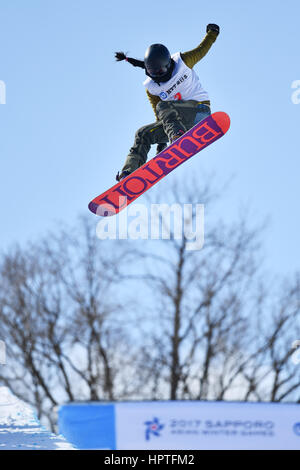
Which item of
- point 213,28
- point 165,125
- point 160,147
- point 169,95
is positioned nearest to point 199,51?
point 213,28

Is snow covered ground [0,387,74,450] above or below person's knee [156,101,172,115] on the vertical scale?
below

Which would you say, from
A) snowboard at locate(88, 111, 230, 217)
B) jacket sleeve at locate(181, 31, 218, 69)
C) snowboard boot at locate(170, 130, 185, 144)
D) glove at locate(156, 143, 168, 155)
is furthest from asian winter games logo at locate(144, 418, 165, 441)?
jacket sleeve at locate(181, 31, 218, 69)

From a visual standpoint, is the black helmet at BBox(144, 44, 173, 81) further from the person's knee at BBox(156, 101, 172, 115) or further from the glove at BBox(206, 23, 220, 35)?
Result: the glove at BBox(206, 23, 220, 35)

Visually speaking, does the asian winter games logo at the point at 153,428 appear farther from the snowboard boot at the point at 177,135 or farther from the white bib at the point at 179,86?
the white bib at the point at 179,86

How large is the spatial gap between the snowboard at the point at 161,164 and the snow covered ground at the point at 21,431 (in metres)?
2.48

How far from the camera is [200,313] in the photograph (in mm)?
16984

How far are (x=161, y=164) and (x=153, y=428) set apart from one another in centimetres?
314

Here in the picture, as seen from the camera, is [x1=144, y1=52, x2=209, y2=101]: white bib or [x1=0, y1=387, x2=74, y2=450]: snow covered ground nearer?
[x1=0, y1=387, x2=74, y2=450]: snow covered ground

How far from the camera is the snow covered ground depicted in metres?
5.86

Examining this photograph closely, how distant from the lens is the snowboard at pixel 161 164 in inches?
279

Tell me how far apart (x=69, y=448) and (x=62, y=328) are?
12251 mm

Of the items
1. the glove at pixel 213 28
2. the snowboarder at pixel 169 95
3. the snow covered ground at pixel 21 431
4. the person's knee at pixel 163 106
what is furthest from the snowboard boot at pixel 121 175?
the snow covered ground at pixel 21 431
